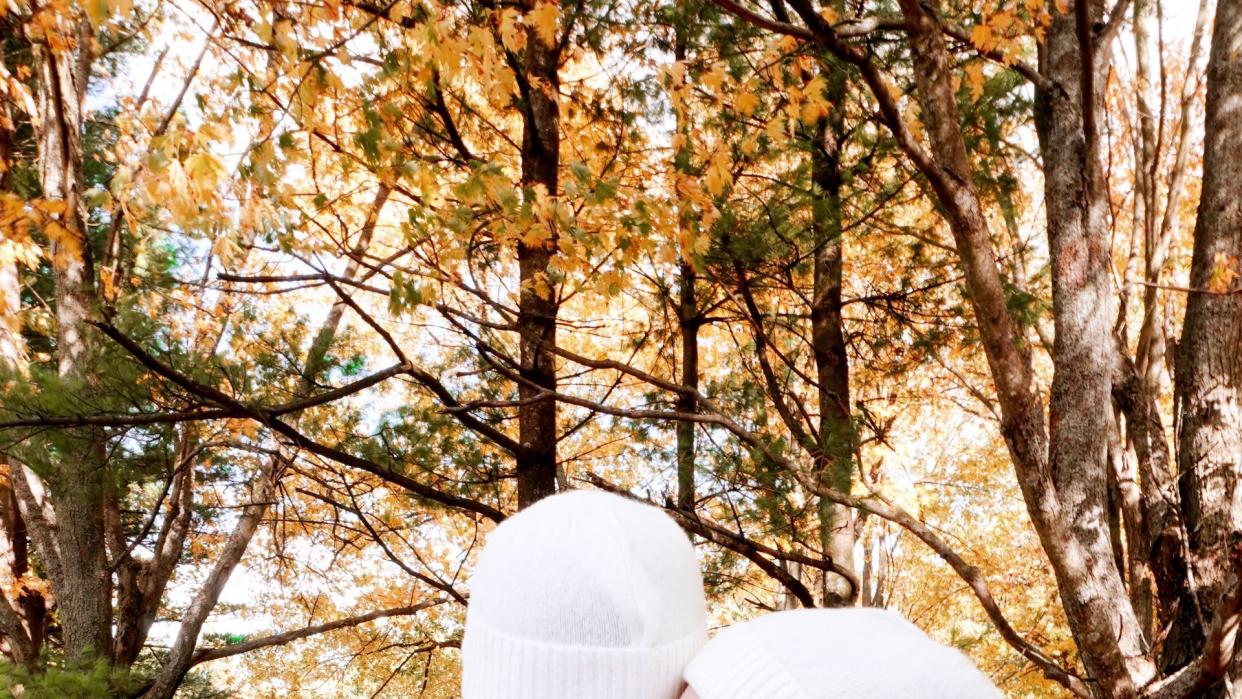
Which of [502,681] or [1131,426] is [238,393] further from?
[1131,426]

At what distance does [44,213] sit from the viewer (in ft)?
8.55

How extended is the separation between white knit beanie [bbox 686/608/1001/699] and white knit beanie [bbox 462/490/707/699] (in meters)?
0.12

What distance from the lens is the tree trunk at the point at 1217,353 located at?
2709mm

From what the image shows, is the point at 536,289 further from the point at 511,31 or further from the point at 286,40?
the point at 286,40

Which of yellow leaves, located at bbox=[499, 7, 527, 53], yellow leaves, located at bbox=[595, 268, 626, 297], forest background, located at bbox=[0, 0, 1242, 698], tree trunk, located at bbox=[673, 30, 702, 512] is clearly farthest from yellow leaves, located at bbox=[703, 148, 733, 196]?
yellow leaves, located at bbox=[499, 7, 527, 53]

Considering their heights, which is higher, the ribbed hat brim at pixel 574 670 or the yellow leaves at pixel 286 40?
the yellow leaves at pixel 286 40

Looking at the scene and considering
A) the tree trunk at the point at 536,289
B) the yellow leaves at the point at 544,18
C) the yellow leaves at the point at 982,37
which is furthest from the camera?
the tree trunk at the point at 536,289

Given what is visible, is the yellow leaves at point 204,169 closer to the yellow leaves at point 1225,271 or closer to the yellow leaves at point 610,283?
Answer: the yellow leaves at point 610,283


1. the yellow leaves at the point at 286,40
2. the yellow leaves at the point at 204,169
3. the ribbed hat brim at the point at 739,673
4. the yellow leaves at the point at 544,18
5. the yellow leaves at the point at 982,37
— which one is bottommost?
the ribbed hat brim at the point at 739,673

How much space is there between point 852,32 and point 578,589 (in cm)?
180

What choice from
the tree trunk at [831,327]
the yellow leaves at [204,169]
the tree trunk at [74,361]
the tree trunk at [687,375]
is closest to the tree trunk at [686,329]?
the tree trunk at [687,375]

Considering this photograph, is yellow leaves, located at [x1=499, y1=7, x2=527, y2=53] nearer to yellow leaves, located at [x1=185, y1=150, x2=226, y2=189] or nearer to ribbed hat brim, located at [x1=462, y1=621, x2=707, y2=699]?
yellow leaves, located at [x1=185, y1=150, x2=226, y2=189]

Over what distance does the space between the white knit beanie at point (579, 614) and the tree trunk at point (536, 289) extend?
8.47 ft

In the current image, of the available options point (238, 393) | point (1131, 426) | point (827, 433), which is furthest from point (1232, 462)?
point (238, 393)
